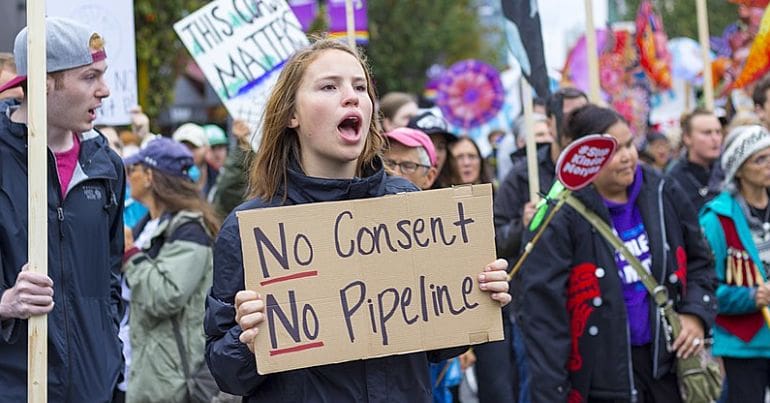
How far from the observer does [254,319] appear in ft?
10.3

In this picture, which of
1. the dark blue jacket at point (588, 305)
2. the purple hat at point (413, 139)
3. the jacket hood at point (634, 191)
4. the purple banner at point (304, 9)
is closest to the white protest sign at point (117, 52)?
the purple hat at point (413, 139)

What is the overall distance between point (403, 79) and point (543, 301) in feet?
93.6

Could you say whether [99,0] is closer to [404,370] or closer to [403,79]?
[404,370]

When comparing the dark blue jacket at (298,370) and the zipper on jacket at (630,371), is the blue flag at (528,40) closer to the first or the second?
the zipper on jacket at (630,371)

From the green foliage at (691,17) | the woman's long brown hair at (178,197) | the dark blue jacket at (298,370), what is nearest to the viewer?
the dark blue jacket at (298,370)

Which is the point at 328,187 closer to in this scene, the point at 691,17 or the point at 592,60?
the point at 592,60

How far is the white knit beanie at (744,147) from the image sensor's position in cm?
638

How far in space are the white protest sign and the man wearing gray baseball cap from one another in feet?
8.51

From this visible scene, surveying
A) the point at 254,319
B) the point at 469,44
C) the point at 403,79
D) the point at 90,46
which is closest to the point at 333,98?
the point at 254,319

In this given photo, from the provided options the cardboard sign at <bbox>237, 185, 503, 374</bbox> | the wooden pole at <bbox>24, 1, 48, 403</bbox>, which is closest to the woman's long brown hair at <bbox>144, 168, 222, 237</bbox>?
the wooden pole at <bbox>24, 1, 48, 403</bbox>

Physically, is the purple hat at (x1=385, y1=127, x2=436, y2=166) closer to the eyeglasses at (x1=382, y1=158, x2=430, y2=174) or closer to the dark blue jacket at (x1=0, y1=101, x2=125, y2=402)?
the eyeglasses at (x1=382, y1=158, x2=430, y2=174)

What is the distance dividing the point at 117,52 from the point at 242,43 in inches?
29.4

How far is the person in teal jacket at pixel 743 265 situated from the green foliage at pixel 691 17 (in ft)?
101

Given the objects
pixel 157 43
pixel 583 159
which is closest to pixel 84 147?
pixel 583 159
